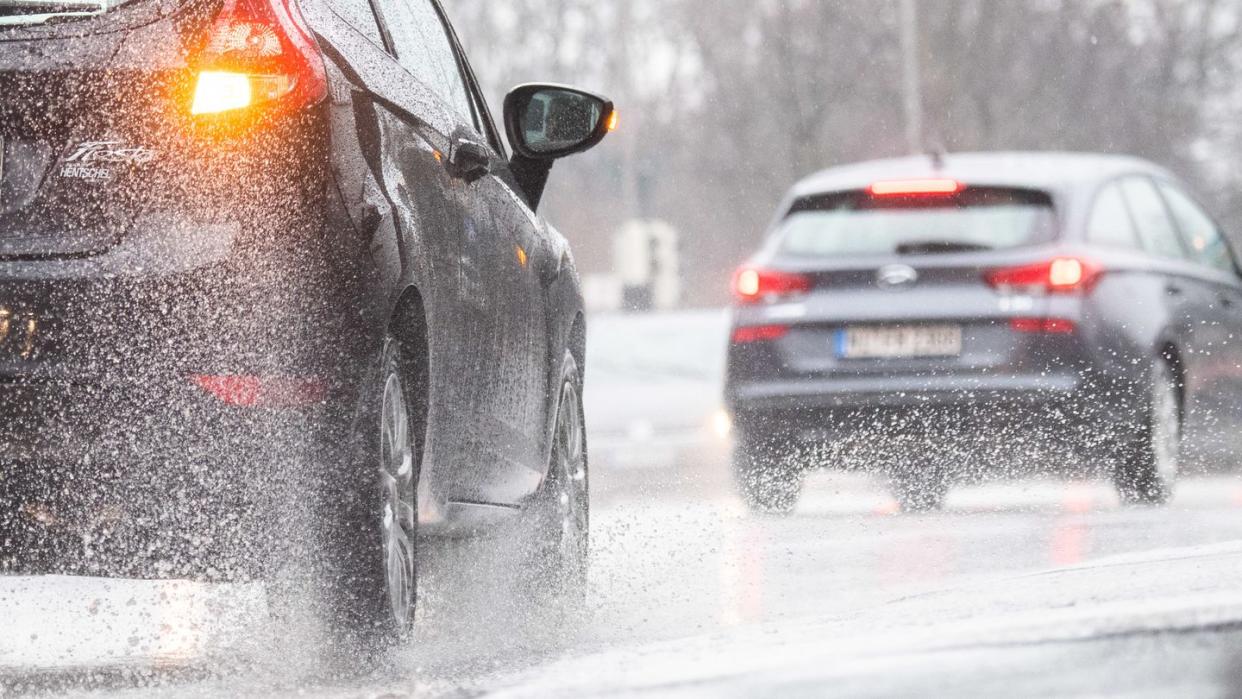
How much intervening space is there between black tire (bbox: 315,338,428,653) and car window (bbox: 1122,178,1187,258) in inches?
259

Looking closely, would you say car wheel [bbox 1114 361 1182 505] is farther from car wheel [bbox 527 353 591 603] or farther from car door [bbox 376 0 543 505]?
car door [bbox 376 0 543 505]

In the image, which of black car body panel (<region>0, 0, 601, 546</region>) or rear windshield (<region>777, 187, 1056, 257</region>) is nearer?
black car body panel (<region>0, 0, 601, 546</region>)

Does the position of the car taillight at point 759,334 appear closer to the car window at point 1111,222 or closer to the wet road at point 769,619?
the wet road at point 769,619

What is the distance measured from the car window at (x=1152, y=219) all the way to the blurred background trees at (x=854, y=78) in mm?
33408

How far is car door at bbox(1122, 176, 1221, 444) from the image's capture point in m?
10.7

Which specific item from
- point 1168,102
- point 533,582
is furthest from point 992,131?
point 533,582

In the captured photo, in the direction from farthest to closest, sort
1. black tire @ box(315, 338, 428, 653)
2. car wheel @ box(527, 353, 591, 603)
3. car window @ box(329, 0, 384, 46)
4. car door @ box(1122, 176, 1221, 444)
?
car door @ box(1122, 176, 1221, 444), car wheel @ box(527, 353, 591, 603), car window @ box(329, 0, 384, 46), black tire @ box(315, 338, 428, 653)

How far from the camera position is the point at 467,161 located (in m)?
5.49

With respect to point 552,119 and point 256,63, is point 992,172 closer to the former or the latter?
point 552,119

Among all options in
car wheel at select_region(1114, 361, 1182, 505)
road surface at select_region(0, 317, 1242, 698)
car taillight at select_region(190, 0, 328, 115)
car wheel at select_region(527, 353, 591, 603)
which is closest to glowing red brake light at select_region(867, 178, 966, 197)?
car wheel at select_region(1114, 361, 1182, 505)

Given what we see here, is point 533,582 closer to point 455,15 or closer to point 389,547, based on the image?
point 389,547

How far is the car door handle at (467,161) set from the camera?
5.36m

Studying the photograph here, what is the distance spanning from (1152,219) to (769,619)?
18.5ft

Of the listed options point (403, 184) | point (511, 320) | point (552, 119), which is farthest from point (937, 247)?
point (403, 184)
